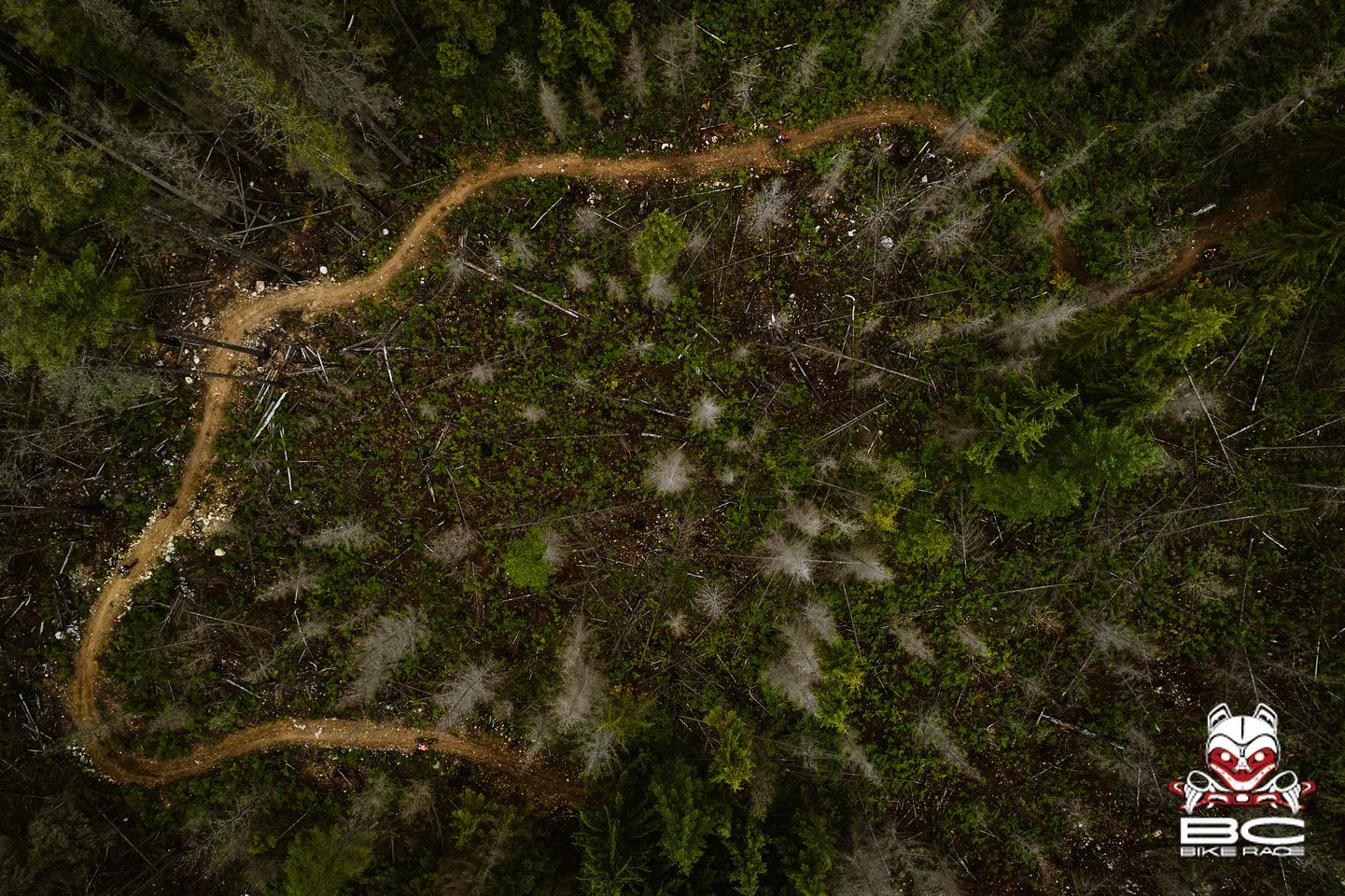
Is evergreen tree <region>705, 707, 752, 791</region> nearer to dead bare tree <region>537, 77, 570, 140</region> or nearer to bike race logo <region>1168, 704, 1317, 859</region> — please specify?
bike race logo <region>1168, 704, 1317, 859</region>

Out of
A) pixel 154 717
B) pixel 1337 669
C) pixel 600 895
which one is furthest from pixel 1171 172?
pixel 154 717

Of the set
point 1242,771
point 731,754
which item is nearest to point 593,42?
point 731,754

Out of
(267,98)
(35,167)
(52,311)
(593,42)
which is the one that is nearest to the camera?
(35,167)

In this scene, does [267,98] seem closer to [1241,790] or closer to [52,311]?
[52,311]

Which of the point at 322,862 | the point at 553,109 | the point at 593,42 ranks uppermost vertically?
the point at 593,42

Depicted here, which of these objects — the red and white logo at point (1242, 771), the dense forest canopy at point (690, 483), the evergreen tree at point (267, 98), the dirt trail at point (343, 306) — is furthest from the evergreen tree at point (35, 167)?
the red and white logo at point (1242, 771)

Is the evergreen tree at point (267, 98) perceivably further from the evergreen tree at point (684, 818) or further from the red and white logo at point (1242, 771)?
the red and white logo at point (1242, 771)
